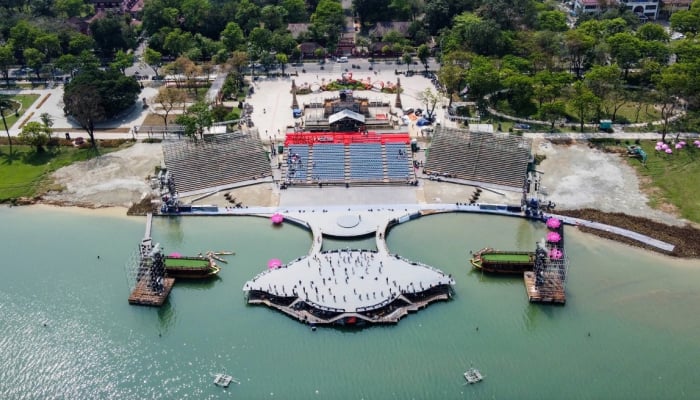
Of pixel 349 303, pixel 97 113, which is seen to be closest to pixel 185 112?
pixel 97 113

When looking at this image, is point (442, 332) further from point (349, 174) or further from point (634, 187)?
point (634, 187)

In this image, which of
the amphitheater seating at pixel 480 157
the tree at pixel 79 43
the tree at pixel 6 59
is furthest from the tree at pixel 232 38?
the amphitheater seating at pixel 480 157

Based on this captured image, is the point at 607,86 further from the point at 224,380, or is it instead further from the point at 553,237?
the point at 224,380

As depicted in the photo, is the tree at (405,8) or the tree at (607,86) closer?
the tree at (607,86)

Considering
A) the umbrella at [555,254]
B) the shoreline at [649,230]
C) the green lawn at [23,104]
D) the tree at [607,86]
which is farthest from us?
the green lawn at [23,104]

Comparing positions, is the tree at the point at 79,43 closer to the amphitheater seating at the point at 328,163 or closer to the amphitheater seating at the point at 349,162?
the amphitheater seating at the point at 349,162

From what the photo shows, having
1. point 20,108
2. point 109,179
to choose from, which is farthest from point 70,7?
point 109,179

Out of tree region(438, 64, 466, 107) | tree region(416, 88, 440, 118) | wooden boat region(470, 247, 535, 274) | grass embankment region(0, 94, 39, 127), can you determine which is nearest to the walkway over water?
wooden boat region(470, 247, 535, 274)
